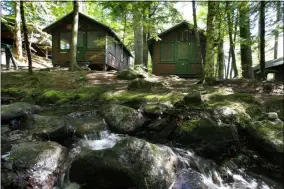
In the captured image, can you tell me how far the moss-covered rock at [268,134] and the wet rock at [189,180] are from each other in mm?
1817

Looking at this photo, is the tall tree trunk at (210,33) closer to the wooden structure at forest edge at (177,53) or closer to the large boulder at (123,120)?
the large boulder at (123,120)

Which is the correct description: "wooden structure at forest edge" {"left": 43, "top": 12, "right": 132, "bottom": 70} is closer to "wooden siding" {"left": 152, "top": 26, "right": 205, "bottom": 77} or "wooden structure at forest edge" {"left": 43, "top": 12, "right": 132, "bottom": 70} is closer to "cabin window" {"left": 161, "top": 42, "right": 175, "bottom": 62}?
"wooden siding" {"left": 152, "top": 26, "right": 205, "bottom": 77}

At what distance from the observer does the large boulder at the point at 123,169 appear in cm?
392

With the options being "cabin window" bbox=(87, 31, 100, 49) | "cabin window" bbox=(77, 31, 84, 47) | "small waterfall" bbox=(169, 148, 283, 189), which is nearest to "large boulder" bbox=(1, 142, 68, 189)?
"small waterfall" bbox=(169, 148, 283, 189)

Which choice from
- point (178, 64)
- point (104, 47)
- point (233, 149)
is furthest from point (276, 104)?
point (104, 47)

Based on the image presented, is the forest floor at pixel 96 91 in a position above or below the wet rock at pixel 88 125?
above

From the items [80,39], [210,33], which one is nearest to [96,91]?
[210,33]

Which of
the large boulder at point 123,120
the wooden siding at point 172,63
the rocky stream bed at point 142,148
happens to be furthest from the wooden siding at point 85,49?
the large boulder at point 123,120

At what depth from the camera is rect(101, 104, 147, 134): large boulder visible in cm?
612

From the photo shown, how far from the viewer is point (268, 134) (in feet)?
18.0

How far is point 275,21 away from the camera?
9.62 m

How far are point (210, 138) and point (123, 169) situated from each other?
2.33 metres

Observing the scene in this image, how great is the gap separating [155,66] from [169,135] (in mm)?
14645

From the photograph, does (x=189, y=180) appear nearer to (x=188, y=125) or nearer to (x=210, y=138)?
(x=210, y=138)
